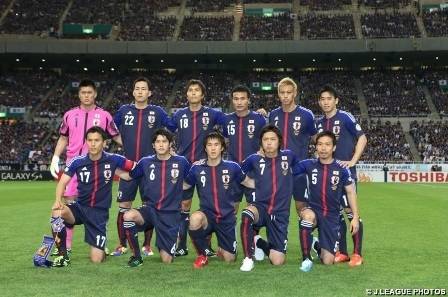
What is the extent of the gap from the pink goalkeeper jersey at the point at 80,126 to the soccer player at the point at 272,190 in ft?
6.92

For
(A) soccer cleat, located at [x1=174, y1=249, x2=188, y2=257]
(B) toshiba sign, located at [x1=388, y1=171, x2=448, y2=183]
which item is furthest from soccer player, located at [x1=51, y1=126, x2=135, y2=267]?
(B) toshiba sign, located at [x1=388, y1=171, x2=448, y2=183]

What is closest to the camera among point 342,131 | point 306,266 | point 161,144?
point 306,266

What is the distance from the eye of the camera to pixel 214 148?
276 inches

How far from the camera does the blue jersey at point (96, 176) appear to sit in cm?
725

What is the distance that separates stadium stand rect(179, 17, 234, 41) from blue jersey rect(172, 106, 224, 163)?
39.3 m

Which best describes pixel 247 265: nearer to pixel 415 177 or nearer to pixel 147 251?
pixel 147 251

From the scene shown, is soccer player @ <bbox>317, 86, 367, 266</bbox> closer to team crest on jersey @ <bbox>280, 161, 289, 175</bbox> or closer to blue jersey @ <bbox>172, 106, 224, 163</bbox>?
team crest on jersey @ <bbox>280, 161, 289, 175</bbox>

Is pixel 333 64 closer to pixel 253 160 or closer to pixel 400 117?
pixel 400 117

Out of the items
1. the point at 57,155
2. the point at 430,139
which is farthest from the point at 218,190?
the point at 430,139

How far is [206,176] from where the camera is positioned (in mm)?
7148

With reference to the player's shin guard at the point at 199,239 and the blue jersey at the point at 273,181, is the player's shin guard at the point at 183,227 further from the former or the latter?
the blue jersey at the point at 273,181

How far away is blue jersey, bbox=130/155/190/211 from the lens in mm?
7199

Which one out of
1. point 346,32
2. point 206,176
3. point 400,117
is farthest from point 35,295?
point 346,32

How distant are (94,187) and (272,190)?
2.29 meters
